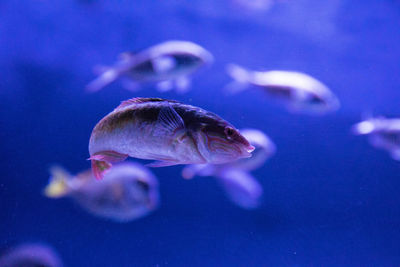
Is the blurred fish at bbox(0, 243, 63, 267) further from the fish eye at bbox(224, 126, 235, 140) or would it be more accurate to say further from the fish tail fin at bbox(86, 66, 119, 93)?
the fish eye at bbox(224, 126, 235, 140)

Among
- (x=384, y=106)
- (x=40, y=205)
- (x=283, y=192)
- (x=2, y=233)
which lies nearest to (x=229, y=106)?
(x=283, y=192)

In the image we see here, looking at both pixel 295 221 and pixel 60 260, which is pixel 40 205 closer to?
pixel 60 260

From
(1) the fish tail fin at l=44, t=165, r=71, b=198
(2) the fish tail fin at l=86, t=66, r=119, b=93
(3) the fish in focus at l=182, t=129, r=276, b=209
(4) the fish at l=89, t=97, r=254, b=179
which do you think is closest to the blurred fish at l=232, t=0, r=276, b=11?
(3) the fish in focus at l=182, t=129, r=276, b=209

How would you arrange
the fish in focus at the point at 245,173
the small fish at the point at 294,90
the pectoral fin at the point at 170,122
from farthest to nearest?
the small fish at the point at 294,90
the fish in focus at the point at 245,173
the pectoral fin at the point at 170,122

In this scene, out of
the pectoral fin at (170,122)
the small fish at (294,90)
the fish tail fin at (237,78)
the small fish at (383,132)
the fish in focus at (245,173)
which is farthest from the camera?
the fish tail fin at (237,78)

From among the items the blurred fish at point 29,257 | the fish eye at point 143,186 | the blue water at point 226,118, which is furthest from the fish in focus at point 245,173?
the blurred fish at point 29,257

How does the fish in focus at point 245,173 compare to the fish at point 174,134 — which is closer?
the fish at point 174,134

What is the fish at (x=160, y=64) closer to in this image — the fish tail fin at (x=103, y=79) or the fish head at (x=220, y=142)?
the fish tail fin at (x=103, y=79)
